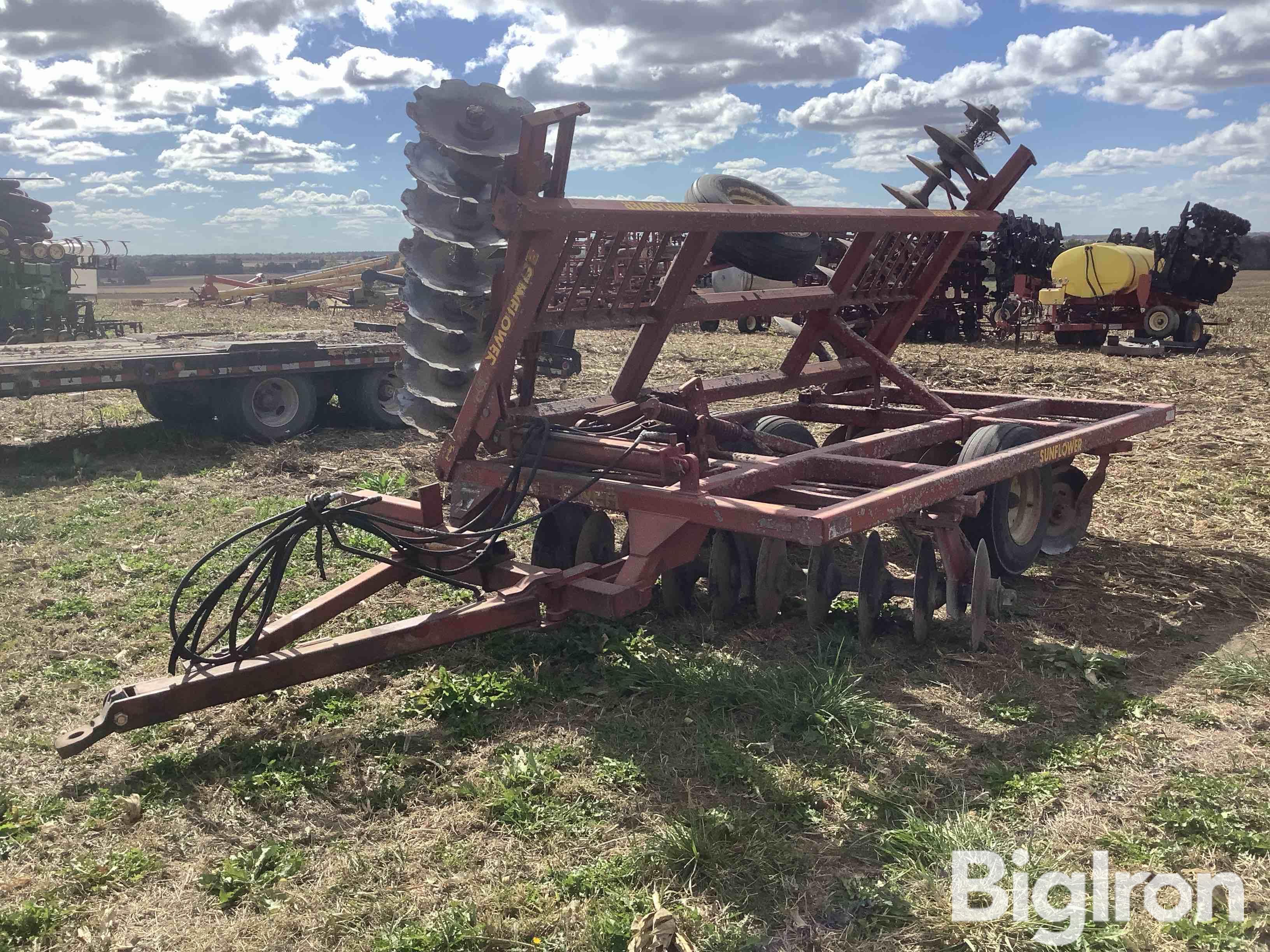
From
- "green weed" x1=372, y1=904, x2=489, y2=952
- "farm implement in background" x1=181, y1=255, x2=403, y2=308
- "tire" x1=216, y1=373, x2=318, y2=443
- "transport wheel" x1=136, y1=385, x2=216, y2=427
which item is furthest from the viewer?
"farm implement in background" x1=181, y1=255, x2=403, y2=308

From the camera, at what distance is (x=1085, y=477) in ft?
21.3

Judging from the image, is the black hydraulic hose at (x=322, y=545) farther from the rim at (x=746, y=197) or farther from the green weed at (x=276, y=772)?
the rim at (x=746, y=197)

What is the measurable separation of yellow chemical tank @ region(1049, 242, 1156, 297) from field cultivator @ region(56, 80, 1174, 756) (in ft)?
44.3

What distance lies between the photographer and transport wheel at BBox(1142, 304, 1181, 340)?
1830 centimetres

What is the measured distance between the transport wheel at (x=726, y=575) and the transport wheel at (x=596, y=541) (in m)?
0.51

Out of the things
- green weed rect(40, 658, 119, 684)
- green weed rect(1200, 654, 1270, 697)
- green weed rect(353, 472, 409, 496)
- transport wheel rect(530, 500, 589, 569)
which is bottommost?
green weed rect(40, 658, 119, 684)

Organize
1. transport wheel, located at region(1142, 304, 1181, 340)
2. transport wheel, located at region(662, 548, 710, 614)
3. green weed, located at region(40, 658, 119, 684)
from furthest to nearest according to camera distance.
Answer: transport wheel, located at region(1142, 304, 1181, 340) < transport wheel, located at region(662, 548, 710, 614) < green weed, located at region(40, 658, 119, 684)

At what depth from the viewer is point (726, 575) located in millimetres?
5102

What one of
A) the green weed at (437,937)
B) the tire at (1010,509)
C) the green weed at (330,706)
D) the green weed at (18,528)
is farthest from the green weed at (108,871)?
the green weed at (18,528)

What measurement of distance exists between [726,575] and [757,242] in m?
2.01

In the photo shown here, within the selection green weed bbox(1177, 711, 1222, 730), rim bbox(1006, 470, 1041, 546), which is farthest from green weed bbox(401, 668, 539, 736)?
rim bbox(1006, 470, 1041, 546)

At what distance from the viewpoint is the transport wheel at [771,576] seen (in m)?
4.85

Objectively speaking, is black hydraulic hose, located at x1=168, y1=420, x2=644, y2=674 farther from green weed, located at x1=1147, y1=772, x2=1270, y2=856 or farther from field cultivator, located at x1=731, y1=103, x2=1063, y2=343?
field cultivator, located at x1=731, y1=103, x2=1063, y2=343

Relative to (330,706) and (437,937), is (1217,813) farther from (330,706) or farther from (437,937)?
(330,706)
